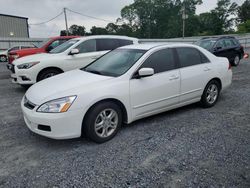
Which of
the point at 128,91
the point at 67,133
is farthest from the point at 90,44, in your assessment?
the point at 67,133

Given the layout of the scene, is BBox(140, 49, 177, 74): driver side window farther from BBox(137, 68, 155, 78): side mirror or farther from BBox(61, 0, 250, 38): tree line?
BBox(61, 0, 250, 38): tree line

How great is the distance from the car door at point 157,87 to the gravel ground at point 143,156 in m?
0.38

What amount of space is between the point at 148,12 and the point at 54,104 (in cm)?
7413

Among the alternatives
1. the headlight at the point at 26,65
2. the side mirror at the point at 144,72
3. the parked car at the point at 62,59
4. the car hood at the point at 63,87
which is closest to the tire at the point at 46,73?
the parked car at the point at 62,59

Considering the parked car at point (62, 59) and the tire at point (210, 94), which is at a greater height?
the parked car at point (62, 59)

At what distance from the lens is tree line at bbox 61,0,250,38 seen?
205 feet

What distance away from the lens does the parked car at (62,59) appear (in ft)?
20.6

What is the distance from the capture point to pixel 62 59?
6664 millimetres

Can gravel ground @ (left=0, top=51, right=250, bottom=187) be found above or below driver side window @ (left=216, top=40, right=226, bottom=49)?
below

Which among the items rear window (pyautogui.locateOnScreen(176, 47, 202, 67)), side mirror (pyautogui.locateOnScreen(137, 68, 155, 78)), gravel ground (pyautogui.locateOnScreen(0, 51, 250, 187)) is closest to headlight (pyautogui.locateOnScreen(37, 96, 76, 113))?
gravel ground (pyautogui.locateOnScreen(0, 51, 250, 187))

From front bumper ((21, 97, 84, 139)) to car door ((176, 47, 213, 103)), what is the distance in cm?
222

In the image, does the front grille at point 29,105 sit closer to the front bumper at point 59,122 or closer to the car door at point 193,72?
the front bumper at point 59,122

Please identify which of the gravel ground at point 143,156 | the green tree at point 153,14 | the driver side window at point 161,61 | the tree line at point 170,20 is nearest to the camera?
the gravel ground at point 143,156

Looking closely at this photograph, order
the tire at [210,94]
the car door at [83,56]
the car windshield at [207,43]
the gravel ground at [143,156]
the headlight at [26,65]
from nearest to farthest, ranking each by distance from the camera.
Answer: the gravel ground at [143,156] < the tire at [210,94] < the headlight at [26,65] < the car door at [83,56] < the car windshield at [207,43]
